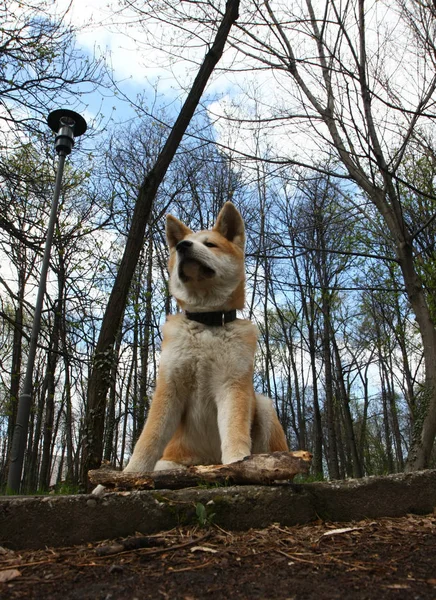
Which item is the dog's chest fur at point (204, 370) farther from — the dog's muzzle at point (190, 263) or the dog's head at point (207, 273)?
the dog's muzzle at point (190, 263)

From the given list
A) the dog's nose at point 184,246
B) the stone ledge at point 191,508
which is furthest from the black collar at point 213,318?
the stone ledge at point 191,508

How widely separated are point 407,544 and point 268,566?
700 mm

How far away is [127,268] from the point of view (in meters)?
6.38

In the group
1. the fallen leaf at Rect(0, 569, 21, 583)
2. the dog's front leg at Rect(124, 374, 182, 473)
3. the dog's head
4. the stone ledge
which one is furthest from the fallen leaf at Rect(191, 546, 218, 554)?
the dog's head

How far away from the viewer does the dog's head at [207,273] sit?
3.70m

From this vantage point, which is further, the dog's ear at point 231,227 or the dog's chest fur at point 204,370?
the dog's ear at point 231,227

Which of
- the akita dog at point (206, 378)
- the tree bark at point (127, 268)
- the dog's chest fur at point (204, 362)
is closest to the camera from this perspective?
the akita dog at point (206, 378)

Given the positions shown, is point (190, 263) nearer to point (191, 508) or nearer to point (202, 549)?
point (191, 508)

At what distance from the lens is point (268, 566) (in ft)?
5.50

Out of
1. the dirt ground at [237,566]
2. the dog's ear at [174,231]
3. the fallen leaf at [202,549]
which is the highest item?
the dog's ear at [174,231]

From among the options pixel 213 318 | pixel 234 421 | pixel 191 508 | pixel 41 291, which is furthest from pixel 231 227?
pixel 41 291

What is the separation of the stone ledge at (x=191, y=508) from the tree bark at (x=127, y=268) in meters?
3.59

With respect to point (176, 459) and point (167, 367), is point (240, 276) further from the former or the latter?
point (176, 459)

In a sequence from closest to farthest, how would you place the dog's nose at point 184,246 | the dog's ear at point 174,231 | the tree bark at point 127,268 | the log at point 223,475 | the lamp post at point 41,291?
the log at point 223,475, the dog's nose at point 184,246, the dog's ear at point 174,231, the tree bark at point 127,268, the lamp post at point 41,291
